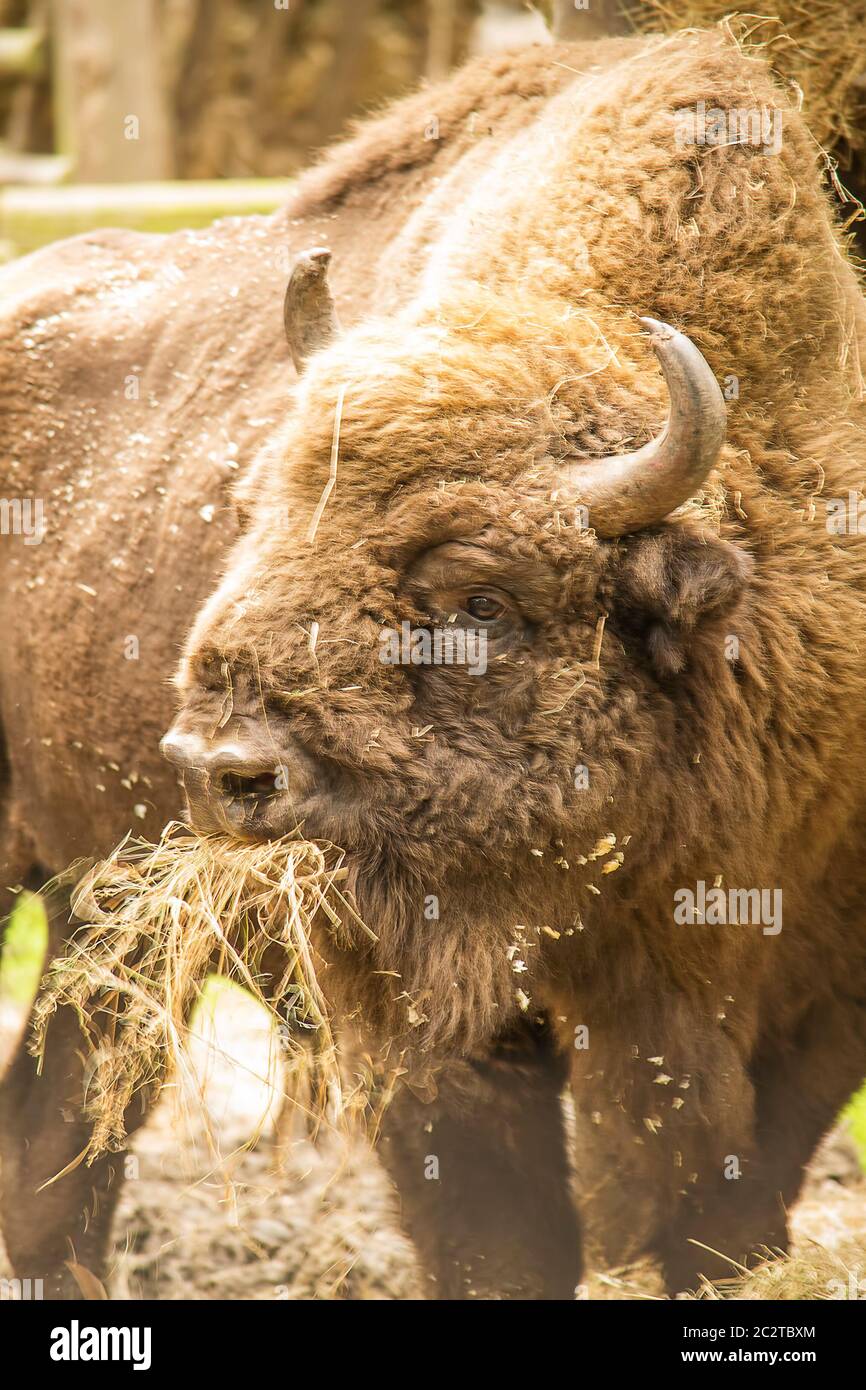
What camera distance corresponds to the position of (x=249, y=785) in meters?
3.06

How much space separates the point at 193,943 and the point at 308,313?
1.56m

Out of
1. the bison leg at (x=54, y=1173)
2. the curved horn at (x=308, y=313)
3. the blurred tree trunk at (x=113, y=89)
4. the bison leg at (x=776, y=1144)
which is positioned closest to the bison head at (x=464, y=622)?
the curved horn at (x=308, y=313)

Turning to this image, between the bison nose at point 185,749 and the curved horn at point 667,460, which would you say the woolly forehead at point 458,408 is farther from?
the bison nose at point 185,749

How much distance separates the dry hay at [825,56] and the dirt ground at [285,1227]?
333cm

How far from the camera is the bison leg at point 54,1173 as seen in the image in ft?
15.8

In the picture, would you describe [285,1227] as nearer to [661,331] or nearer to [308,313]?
[308,313]

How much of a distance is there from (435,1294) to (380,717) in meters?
1.98

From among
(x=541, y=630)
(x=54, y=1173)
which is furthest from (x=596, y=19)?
(x=54, y=1173)

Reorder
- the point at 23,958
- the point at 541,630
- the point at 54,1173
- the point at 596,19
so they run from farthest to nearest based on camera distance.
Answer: the point at 23,958 < the point at 596,19 < the point at 54,1173 < the point at 541,630

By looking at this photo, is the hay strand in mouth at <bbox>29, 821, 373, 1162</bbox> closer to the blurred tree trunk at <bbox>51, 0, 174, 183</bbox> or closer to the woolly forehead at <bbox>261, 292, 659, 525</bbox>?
the woolly forehead at <bbox>261, 292, 659, 525</bbox>

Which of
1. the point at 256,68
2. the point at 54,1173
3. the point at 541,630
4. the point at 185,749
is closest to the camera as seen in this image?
the point at 185,749

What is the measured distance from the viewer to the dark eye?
309cm

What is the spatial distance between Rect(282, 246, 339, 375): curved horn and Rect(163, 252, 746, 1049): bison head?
237 mm
